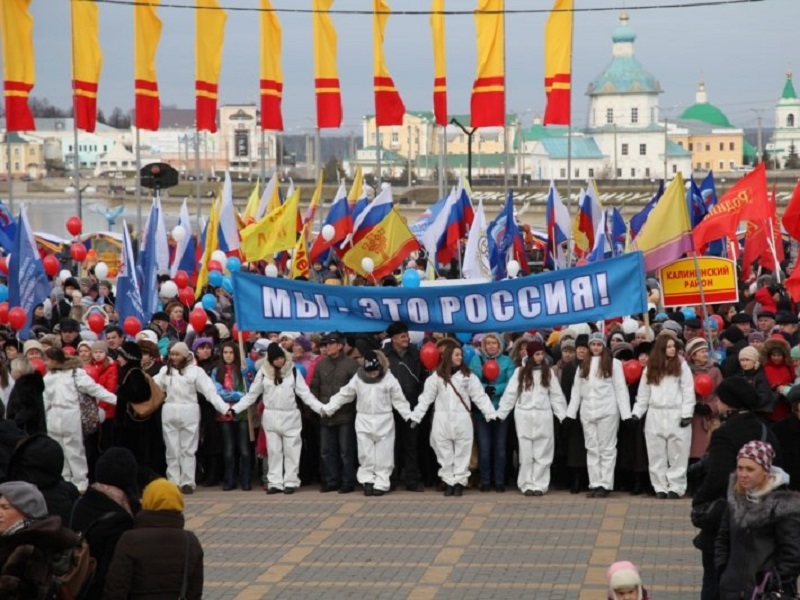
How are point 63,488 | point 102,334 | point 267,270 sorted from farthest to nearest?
point 267,270, point 102,334, point 63,488

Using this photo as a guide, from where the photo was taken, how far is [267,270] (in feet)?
72.7

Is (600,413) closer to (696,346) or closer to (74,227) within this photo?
(696,346)

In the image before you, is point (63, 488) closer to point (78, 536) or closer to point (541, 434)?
point (78, 536)

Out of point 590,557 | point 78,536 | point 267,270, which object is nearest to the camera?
A: point 78,536

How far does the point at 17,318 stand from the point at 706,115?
6464 inches

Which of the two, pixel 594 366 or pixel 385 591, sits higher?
pixel 594 366

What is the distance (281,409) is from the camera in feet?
45.2

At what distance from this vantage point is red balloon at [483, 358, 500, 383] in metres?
13.7

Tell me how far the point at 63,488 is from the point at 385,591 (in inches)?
118

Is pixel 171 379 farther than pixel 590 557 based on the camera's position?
Yes

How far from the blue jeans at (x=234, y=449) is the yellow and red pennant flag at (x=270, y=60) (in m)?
16.0

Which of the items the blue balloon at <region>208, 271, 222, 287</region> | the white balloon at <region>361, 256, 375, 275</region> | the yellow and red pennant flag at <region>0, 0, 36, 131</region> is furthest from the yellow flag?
the yellow and red pennant flag at <region>0, 0, 36, 131</region>

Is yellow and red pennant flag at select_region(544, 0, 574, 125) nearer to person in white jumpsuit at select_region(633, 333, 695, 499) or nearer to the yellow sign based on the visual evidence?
the yellow sign

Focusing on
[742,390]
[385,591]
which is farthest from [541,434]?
[742,390]
